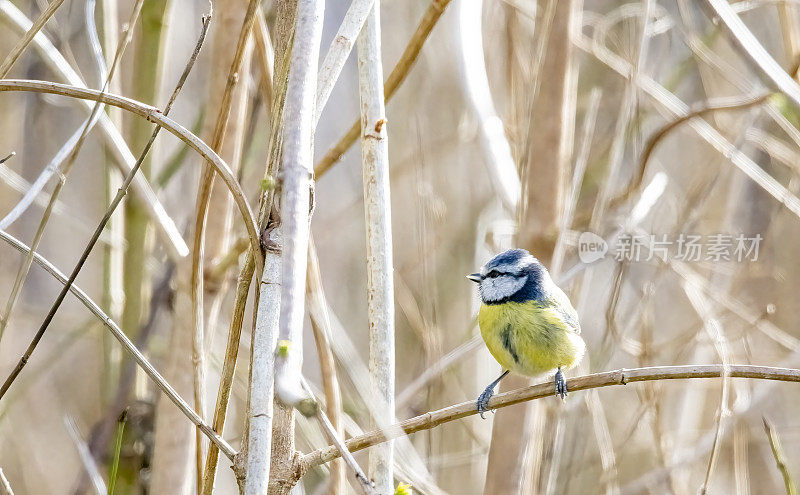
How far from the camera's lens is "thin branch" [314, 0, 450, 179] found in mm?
1423

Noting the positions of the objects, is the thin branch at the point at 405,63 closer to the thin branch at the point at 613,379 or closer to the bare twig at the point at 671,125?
the thin branch at the point at 613,379

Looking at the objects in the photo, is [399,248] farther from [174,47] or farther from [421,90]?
[174,47]

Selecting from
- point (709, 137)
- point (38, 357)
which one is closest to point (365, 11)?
point (709, 137)

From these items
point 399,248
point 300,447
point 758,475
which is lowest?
point 758,475

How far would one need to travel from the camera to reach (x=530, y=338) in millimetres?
1860

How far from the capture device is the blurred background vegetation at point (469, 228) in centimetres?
185

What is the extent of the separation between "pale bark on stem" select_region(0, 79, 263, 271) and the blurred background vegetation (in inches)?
11.1

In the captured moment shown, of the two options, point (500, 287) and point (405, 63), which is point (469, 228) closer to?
point (500, 287)

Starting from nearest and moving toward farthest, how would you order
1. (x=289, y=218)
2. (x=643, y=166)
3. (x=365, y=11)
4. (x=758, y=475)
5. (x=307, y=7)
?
(x=289, y=218) → (x=307, y=7) → (x=365, y=11) → (x=643, y=166) → (x=758, y=475)

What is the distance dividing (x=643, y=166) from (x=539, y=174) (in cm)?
35

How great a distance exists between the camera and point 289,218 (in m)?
0.69

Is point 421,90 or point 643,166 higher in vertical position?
point 421,90

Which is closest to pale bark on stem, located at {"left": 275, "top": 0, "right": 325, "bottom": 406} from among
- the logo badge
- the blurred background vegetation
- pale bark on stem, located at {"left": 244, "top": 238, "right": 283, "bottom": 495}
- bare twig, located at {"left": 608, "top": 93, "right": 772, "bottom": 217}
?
pale bark on stem, located at {"left": 244, "top": 238, "right": 283, "bottom": 495}

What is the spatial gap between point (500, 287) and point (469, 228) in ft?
3.77
